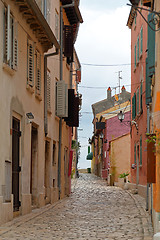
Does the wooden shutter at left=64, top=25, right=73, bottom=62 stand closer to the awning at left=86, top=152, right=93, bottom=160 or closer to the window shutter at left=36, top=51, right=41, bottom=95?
the window shutter at left=36, top=51, right=41, bottom=95

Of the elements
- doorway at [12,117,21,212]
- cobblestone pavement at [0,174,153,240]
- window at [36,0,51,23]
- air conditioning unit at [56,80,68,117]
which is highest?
window at [36,0,51,23]

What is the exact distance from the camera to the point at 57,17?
73.2 feet

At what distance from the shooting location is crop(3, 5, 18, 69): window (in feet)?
38.6

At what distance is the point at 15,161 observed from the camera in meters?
13.4

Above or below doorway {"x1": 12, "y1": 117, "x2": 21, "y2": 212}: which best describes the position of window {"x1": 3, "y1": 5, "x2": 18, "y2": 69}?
above

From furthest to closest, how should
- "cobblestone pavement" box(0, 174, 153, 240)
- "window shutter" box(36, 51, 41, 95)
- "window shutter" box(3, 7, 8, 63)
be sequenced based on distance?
"window shutter" box(36, 51, 41, 95) < "window shutter" box(3, 7, 8, 63) < "cobblestone pavement" box(0, 174, 153, 240)

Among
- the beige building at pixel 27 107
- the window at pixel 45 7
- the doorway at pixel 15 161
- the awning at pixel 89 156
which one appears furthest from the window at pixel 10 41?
the awning at pixel 89 156

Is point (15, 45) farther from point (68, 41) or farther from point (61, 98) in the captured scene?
point (68, 41)

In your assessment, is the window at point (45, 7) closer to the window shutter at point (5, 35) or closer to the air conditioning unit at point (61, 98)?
the air conditioning unit at point (61, 98)

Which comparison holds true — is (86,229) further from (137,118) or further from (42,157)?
(137,118)

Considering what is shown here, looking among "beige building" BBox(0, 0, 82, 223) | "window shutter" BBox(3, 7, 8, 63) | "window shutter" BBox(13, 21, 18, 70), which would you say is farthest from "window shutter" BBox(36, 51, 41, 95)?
"window shutter" BBox(3, 7, 8, 63)

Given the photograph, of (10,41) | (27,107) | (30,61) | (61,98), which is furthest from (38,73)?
(61,98)

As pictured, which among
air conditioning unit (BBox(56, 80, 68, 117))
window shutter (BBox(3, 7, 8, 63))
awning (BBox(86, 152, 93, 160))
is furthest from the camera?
awning (BBox(86, 152, 93, 160))

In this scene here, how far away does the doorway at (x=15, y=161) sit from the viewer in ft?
43.4
